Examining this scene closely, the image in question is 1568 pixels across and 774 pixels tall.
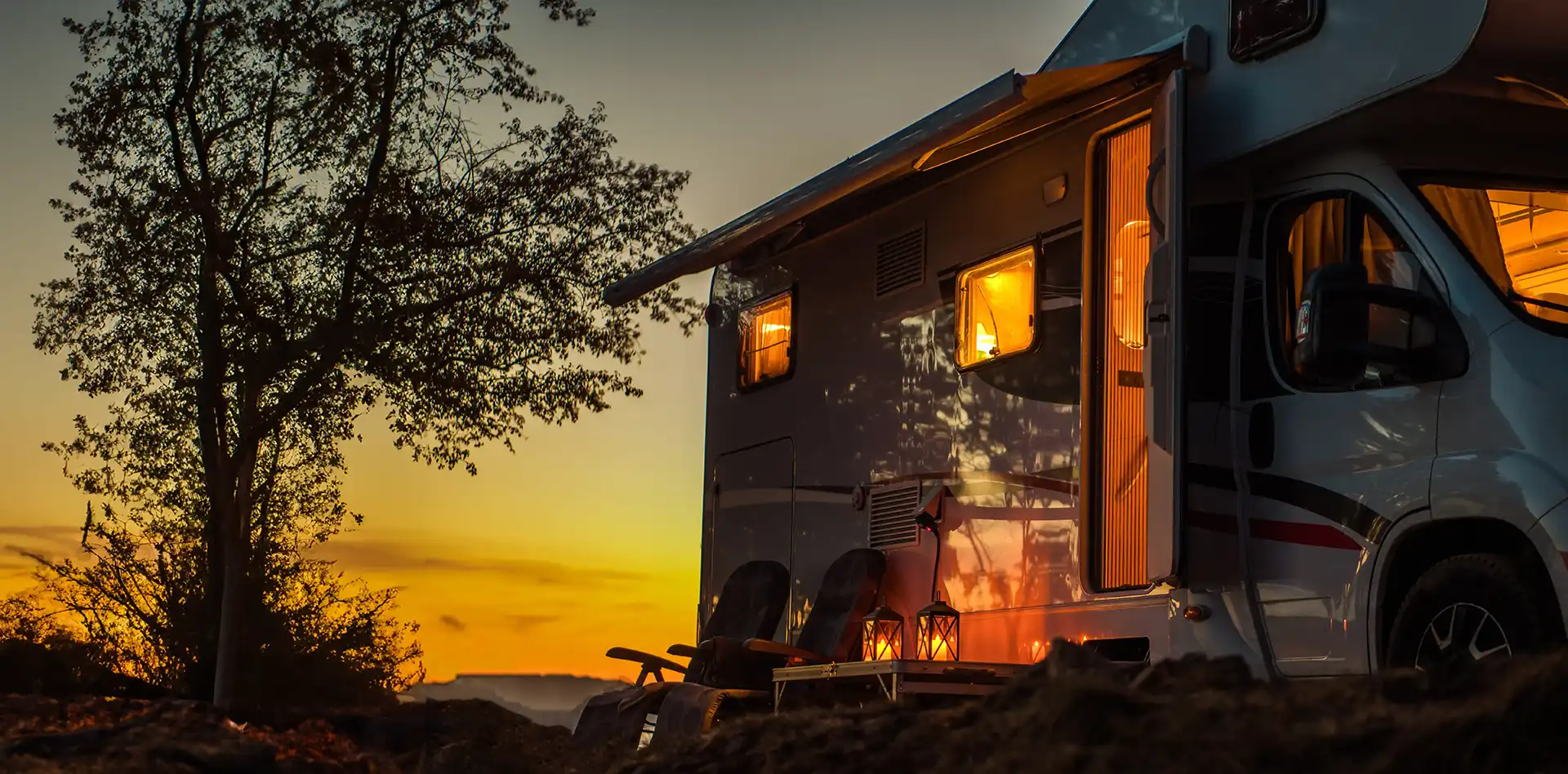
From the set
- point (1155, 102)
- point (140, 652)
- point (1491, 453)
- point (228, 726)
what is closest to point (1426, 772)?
point (1491, 453)

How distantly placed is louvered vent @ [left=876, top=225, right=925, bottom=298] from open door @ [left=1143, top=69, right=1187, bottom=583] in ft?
6.92

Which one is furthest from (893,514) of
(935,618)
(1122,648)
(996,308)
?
(1122,648)

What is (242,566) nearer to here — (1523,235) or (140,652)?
(140,652)

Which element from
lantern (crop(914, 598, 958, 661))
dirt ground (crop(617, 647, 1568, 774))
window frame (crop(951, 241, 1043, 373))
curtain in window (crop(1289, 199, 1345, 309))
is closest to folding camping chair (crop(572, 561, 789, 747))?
lantern (crop(914, 598, 958, 661))

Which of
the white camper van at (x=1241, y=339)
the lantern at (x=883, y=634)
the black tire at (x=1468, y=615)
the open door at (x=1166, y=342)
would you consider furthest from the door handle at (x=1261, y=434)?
the lantern at (x=883, y=634)

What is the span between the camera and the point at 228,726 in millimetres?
10141

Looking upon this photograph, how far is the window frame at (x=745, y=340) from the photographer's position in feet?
30.8

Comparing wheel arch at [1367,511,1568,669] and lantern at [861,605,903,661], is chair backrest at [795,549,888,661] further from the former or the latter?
wheel arch at [1367,511,1568,669]

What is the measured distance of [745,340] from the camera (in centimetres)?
1000

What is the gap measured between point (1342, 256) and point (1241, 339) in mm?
499

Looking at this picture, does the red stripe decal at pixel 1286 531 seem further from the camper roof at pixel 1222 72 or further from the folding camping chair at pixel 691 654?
the folding camping chair at pixel 691 654

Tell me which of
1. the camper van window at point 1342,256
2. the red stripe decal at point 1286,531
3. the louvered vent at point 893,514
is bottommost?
the red stripe decal at point 1286,531

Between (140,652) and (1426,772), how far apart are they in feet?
61.7

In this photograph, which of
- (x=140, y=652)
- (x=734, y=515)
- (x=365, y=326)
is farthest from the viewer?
(x=140, y=652)
